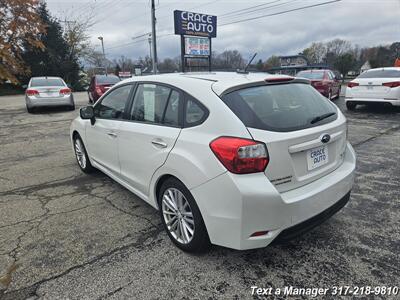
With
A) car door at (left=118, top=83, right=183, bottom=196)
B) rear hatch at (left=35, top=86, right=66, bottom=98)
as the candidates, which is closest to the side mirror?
car door at (left=118, top=83, right=183, bottom=196)

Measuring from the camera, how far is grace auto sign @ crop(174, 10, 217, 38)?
625 inches

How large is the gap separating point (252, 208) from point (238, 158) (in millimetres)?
373

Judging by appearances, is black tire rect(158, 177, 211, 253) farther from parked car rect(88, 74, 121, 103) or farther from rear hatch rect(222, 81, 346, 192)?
parked car rect(88, 74, 121, 103)

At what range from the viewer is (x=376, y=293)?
7.35ft

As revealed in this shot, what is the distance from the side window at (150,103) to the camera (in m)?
3.00

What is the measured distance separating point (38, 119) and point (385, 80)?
12024 millimetres

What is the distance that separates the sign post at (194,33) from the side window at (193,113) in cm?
1426

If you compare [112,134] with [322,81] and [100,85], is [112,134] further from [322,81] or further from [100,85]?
[322,81]

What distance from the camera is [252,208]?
85.5 inches

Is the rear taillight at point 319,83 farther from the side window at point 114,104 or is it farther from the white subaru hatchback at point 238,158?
the side window at point 114,104

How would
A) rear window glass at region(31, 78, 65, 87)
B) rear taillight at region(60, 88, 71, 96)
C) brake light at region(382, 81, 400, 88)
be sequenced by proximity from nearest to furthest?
brake light at region(382, 81, 400, 88), rear window glass at region(31, 78, 65, 87), rear taillight at region(60, 88, 71, 96)

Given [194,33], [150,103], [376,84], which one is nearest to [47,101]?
[194,33]

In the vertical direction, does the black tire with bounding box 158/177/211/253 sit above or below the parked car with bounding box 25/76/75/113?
below

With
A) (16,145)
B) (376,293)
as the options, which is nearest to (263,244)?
(376,293)
